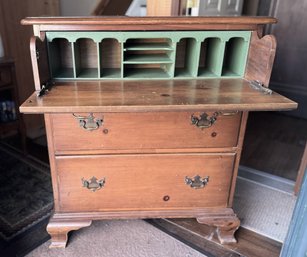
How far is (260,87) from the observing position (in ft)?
3.92

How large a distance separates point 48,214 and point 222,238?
927 millimetres

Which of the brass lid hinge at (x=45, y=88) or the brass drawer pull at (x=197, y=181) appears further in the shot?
the brass drawer pull at (x=197, y=181)

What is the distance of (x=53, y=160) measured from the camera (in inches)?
47.6

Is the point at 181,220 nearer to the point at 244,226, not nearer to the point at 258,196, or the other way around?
the point at 244,226

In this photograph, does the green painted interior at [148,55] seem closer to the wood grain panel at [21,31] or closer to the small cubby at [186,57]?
the small cubby at [186,57]

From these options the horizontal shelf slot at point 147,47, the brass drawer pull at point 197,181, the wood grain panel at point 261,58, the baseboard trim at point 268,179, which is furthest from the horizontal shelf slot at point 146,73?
the baseboard trim at point 268,179

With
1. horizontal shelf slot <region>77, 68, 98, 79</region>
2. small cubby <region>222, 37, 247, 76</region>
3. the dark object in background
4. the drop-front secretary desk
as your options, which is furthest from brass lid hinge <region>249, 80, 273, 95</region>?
the dark object in background

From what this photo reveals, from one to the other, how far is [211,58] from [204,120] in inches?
15.7

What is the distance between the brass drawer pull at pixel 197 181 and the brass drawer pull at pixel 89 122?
0.46m

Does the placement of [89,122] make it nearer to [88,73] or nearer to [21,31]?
[88,73]

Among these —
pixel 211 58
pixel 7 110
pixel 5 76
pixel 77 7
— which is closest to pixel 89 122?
pixel 211 58

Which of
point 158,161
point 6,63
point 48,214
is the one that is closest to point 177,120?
point 158,161

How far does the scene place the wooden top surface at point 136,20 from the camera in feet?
3.72

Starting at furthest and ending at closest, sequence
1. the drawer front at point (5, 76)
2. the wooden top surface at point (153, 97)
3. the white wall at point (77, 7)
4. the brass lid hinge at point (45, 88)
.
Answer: the white wall at point (77, 7), the drawer front at point (5, 76), the brass lid hinge at point (45, 88), the wooden top surface at point (153, 97)
